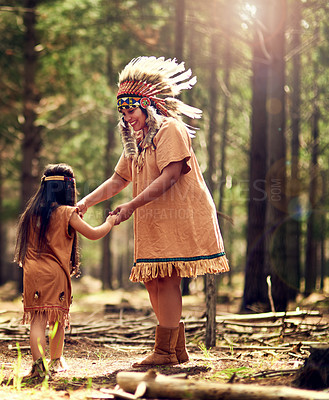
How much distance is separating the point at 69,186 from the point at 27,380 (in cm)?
145

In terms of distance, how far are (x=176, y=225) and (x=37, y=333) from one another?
1285 mm

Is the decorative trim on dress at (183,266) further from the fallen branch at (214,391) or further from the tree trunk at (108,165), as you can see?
the tree trunk at (108,165)

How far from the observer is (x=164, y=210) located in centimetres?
380

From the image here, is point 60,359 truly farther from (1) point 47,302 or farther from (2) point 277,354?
(2) point 277,354

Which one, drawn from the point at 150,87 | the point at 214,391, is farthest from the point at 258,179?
the point at 214,391

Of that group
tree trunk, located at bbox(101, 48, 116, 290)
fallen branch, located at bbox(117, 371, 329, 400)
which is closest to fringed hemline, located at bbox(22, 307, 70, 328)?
fallen branch, located at bbox(117, 371, 329, 400)

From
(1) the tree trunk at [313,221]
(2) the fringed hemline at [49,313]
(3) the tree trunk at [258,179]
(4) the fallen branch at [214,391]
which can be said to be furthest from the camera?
(1) the tree trunk at [313,221]

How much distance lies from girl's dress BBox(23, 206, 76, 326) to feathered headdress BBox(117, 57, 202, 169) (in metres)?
0.81

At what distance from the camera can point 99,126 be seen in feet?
53.6

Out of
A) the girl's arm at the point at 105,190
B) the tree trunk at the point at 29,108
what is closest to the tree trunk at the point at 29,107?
the tree trunk at the point at 29,108

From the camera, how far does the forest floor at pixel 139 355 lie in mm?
3068

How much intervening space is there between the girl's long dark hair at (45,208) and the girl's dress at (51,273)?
0.13 ft

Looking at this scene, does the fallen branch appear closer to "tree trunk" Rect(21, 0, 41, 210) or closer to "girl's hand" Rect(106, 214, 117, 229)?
"girl's hand" Rect(106, 214, 117, 229)

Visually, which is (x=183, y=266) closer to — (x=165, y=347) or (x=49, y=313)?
(x=165, y=347)
